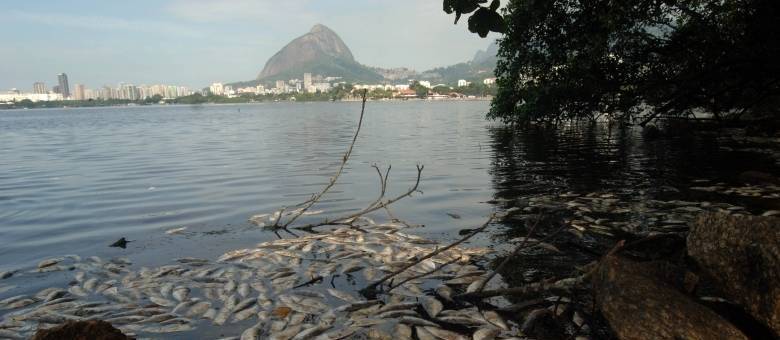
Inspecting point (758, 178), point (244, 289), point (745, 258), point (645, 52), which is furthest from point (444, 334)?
point (645, 52)

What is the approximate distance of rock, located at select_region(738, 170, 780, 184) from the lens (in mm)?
13722

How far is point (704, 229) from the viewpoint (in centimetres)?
539

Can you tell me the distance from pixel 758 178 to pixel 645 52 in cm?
849

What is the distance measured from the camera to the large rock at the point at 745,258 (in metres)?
4.49

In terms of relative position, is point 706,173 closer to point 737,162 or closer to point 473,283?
point 737,162

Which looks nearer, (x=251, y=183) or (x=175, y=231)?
(x=175, y=231)

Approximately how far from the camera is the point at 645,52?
21.0 metres

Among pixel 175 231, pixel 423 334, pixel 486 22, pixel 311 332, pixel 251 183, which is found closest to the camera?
pixel 486 22

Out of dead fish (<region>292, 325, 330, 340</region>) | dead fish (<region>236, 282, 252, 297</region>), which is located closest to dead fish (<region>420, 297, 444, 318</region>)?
dead fish (<region>292, 325, 330, 340</region>)

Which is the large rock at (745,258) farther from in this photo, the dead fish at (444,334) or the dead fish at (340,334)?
the dead fish at (340,334)

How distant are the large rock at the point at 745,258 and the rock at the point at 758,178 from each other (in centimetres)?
1069

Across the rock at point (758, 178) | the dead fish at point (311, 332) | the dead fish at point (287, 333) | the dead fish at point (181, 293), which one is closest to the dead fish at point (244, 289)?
the dead fish at point (181, 293)

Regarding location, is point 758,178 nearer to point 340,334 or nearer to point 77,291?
point 340,334

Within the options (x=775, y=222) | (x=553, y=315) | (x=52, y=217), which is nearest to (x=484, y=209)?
(x=553, y=315)
